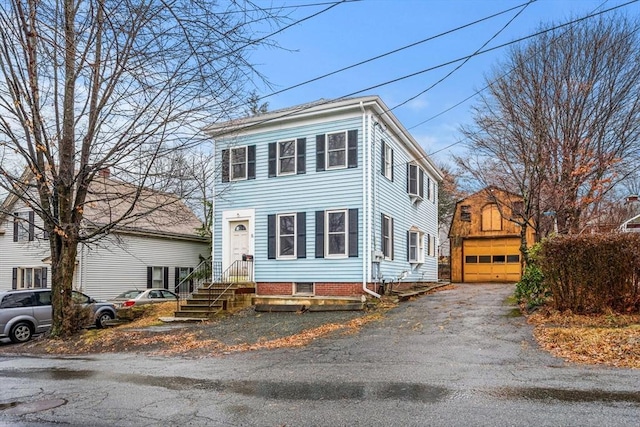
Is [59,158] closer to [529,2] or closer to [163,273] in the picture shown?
[529,2]

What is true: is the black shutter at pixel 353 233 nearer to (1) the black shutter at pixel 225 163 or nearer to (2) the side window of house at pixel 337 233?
(2) the side window of house at pixel 337 233

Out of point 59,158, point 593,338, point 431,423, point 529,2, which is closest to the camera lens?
point 431,423

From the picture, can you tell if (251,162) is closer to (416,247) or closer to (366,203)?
(366,203)

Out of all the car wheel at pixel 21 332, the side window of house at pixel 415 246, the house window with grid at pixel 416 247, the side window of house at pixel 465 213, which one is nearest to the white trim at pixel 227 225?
the car wheel at pixel 21 332

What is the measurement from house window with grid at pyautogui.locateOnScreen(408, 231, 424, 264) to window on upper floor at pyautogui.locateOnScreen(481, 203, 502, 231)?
6.61m

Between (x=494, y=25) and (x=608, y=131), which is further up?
(x=494, y=25)

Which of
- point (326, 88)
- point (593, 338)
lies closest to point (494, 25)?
point (326, 88)

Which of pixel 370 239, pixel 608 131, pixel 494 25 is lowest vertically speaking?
pixel 370 239

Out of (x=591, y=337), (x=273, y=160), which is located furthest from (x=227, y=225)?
(x=591, y=337)

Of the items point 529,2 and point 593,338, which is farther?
point 529,2

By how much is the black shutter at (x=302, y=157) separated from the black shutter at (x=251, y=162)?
73.2 inches

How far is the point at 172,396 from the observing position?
6.62m

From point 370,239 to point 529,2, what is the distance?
8526 millimetres

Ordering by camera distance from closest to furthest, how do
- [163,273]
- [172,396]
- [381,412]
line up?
[381,412] → [172,396] → [163,273]
